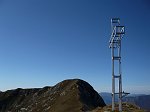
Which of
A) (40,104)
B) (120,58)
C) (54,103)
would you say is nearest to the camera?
(120,58)

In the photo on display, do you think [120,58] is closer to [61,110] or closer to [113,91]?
[113,91]

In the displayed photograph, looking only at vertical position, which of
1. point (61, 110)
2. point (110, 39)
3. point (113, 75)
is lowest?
point (61, 110)

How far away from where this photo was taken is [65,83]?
191m

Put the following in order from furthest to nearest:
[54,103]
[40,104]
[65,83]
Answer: [65,83] → [40,104] → [54,103]

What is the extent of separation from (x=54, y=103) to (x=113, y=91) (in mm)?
116109

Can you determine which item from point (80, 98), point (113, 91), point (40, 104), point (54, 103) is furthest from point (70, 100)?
point (113, 91)

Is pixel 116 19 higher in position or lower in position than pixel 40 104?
higher

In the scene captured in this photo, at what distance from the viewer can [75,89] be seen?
6476 inches

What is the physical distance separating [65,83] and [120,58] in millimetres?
143491

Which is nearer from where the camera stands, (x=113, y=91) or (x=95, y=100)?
(x=113, y=91)

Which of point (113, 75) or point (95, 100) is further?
point (95, 100)

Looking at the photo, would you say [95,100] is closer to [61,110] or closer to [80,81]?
[80,81]

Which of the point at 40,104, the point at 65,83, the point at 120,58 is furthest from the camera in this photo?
the point at 65,83

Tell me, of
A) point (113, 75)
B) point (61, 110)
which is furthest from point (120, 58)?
point (61, 110)
